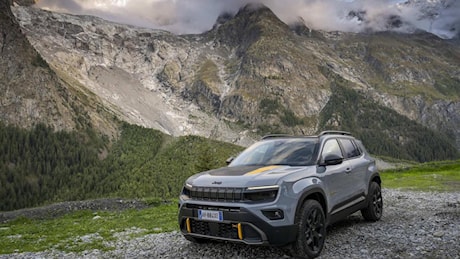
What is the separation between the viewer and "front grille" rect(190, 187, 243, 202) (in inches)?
280

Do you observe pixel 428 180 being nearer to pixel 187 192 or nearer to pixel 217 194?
pixel 187 192

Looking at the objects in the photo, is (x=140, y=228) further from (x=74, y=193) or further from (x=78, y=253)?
(x=74, y=193)

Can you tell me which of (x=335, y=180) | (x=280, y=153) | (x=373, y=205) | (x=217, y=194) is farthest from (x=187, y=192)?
(x=373, y=205)

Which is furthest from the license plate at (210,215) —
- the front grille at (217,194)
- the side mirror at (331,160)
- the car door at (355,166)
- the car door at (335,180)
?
the car door at (355,166)

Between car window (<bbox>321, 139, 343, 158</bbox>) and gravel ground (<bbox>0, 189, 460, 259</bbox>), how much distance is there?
2.12 metres

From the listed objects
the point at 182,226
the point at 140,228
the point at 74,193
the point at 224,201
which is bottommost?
the point at 74,193

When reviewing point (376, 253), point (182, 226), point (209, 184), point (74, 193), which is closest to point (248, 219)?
point (209, 184)

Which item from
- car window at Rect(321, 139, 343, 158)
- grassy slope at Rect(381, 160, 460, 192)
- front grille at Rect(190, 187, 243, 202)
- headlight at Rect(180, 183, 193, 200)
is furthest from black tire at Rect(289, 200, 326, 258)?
grassy slope at Rect(381, 160, 460, 192)

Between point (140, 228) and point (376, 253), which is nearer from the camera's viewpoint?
point (376, 253)

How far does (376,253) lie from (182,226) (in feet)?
13.7

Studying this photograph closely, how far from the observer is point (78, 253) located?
940 cm

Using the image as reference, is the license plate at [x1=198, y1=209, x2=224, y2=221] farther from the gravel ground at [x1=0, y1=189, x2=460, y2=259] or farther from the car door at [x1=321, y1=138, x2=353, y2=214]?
the car door at [x1=321, y1=138, x2=353, y2=214]

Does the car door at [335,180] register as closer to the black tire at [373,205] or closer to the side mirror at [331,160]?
the side mirror at [331,160]

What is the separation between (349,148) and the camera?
1049 centimetres
